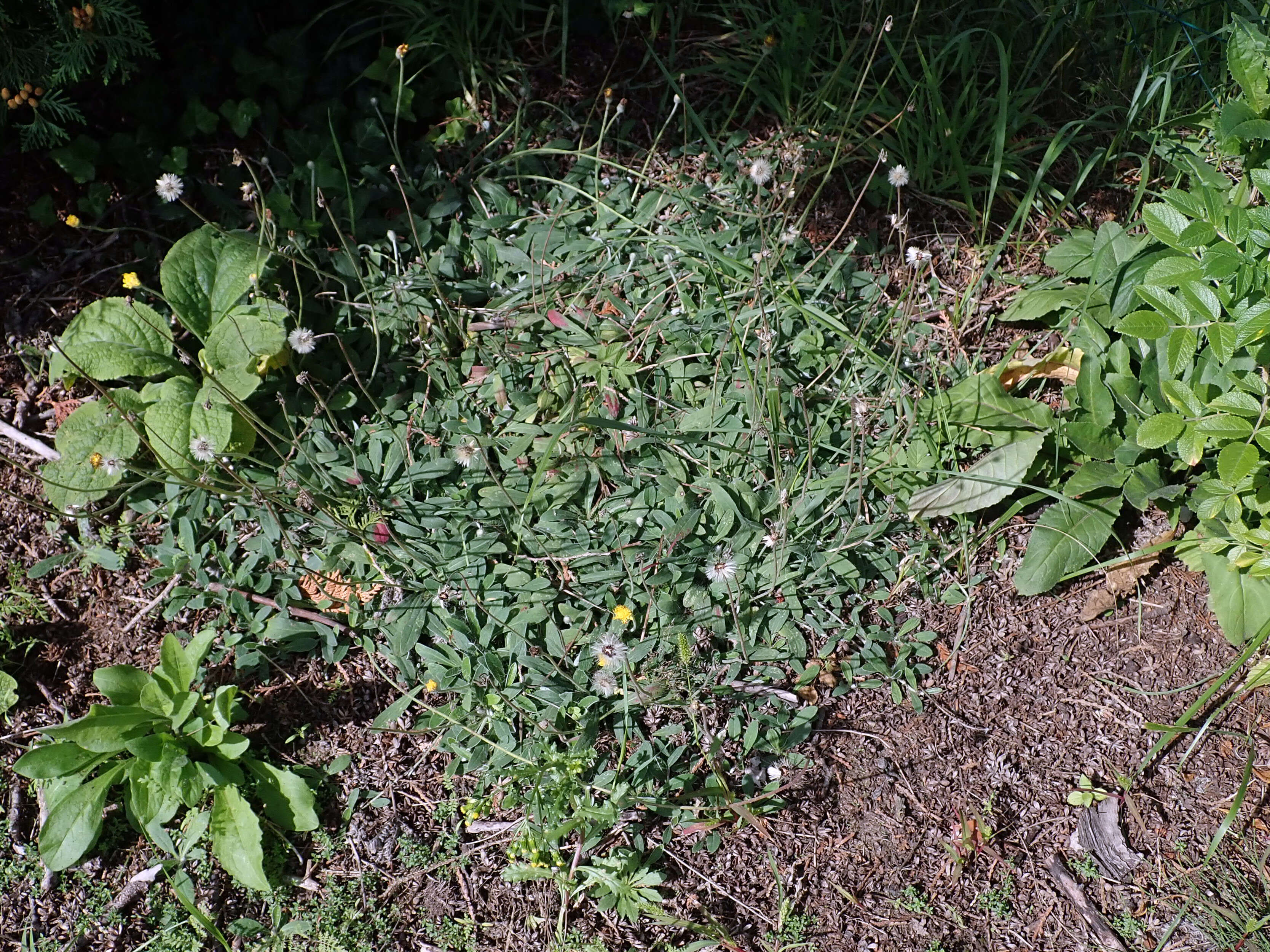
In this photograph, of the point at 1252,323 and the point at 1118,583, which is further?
the point at 1118,583

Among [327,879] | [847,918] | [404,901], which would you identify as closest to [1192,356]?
[847,918]

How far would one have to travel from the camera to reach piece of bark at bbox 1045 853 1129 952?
195 centimetres

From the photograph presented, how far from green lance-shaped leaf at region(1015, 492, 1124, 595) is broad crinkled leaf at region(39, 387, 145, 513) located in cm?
230

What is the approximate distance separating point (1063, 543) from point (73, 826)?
2387mm

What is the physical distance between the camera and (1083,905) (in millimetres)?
1990

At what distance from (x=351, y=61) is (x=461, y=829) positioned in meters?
2.48

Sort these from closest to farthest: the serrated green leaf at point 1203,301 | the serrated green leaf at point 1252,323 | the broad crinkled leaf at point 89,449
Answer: the serrated green leaf at point 1252,323, the serrated green leaf at point 1203,301, the broad crinkled leaf at point 89,449

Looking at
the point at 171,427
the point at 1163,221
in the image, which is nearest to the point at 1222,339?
the point at 1163,221

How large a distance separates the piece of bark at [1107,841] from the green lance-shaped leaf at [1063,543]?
52cm

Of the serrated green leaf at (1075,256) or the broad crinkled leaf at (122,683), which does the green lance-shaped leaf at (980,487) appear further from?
the broad crinkled leaf at (122,683)

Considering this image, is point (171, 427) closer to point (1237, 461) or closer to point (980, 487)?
point (980, 487)

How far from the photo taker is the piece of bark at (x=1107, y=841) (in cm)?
203

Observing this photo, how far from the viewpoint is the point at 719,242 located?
9.10 ft

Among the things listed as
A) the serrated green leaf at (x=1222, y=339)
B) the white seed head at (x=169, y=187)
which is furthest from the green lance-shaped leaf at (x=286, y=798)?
the serrated green leaf at (x=1222, y=339)
